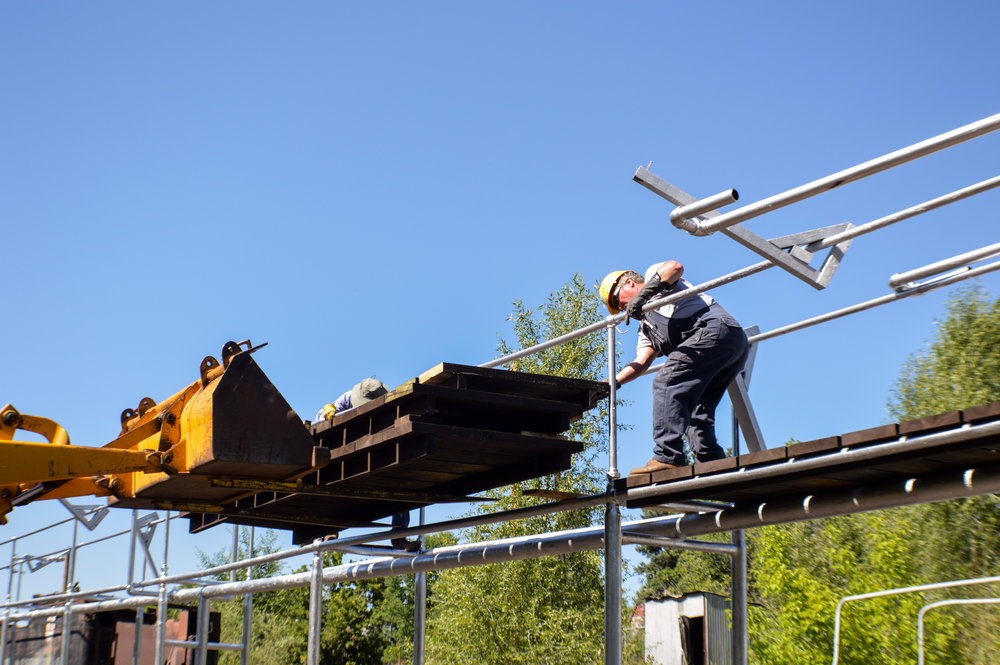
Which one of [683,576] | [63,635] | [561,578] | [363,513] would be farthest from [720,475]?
[683,576]

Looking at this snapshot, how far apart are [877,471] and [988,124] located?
2180 mm

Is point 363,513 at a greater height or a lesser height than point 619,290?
lesser

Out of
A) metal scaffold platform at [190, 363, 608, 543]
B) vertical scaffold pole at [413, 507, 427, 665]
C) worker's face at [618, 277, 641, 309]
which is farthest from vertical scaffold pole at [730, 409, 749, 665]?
vertical scaffold pole at [413, 507, 427, 665]

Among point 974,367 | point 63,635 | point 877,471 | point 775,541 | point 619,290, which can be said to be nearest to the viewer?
point 877,471

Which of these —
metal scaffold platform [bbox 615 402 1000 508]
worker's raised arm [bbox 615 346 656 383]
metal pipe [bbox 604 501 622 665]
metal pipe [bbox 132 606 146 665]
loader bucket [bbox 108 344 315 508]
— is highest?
worker's raised arm [bbox 615 346 656 383]

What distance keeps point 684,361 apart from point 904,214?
7.08 ft

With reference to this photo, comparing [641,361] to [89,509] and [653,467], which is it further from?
[89,509]

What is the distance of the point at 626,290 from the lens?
728 centimetres

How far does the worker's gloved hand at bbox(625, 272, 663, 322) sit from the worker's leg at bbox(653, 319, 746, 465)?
39cm

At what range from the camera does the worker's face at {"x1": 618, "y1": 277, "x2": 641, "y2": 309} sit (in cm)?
727

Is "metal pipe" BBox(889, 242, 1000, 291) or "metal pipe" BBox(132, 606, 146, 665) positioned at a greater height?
"metal pipe" BBox(889, 242, 1000, 291)

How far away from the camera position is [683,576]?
51.9m

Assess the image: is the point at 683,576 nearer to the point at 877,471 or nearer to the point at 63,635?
the point at 63,635

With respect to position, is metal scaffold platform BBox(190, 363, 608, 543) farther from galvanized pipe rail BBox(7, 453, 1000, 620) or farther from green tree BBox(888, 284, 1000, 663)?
green tree BBox(888, 284, 1000, 663)
